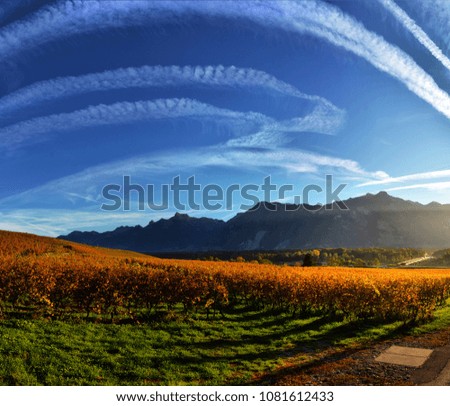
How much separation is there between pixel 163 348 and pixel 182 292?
249 inches

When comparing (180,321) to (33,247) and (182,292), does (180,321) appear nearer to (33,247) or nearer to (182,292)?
(182,292)

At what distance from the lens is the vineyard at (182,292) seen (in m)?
18.1

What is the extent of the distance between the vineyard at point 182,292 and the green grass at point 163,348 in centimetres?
173

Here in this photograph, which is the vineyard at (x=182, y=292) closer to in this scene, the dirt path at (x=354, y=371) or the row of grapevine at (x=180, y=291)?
the row of grapevine at (x=180, y=291)

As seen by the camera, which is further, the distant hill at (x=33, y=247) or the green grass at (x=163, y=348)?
the distant hill at (x=33, y=247)

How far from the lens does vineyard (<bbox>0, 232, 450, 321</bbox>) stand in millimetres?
18109

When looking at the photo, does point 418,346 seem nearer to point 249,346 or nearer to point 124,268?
point 249,346

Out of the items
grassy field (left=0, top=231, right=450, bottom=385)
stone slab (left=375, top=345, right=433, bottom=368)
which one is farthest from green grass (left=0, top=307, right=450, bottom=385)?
stone slab (left=375, top=345, right=433, bottom=368)

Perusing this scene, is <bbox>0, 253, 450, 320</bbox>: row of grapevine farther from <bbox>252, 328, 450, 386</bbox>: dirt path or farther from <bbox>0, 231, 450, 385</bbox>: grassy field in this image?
<bbox>252, 328, 450, 386</bbox>: dirt path

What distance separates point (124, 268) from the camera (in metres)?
22.7

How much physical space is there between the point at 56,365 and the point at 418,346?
15.1m

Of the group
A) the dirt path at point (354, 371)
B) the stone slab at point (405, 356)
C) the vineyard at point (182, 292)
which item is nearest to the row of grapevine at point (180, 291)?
the vineyard at point (182, 292)

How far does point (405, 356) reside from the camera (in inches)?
621

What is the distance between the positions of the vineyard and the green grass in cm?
173
